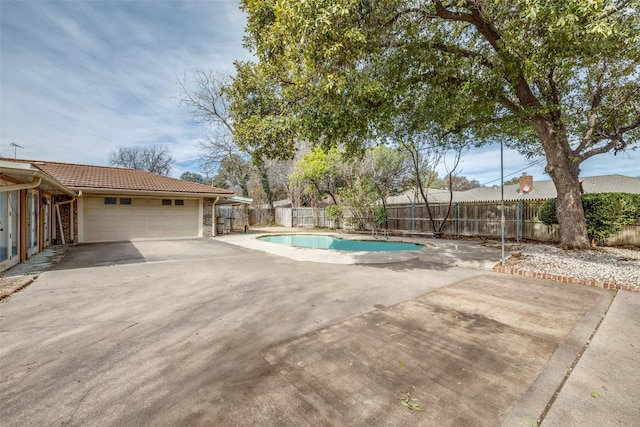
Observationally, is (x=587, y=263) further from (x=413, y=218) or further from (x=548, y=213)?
(x=413, y=218)

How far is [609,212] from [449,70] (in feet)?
22.6

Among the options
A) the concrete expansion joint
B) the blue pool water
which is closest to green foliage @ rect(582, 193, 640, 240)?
the blue pool water

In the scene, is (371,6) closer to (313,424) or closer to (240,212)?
(313,424)

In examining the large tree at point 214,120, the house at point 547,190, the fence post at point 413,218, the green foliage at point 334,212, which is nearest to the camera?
the fence post at point 413,218

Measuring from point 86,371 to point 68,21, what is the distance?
960 cm

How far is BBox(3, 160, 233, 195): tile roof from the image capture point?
11.5 m

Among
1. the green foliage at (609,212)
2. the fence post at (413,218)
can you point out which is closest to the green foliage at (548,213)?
the green foliage at (609,212)

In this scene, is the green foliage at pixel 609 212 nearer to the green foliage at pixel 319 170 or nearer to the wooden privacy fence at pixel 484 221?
the wooden privacy fence at pixel 484 221

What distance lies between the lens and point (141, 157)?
32.4 metres

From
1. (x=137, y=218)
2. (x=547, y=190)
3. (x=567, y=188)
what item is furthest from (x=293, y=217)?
(x=547, y=190)

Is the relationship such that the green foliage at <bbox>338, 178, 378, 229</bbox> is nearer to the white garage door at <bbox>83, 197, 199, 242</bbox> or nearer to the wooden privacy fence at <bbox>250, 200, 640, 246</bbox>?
the wooden privacy fence at <bbox>250, 200, 640, 246</bbox>

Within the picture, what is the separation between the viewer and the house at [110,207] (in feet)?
31.4

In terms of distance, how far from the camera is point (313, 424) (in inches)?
69.3

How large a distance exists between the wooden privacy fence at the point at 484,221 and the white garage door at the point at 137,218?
899 centimetres
